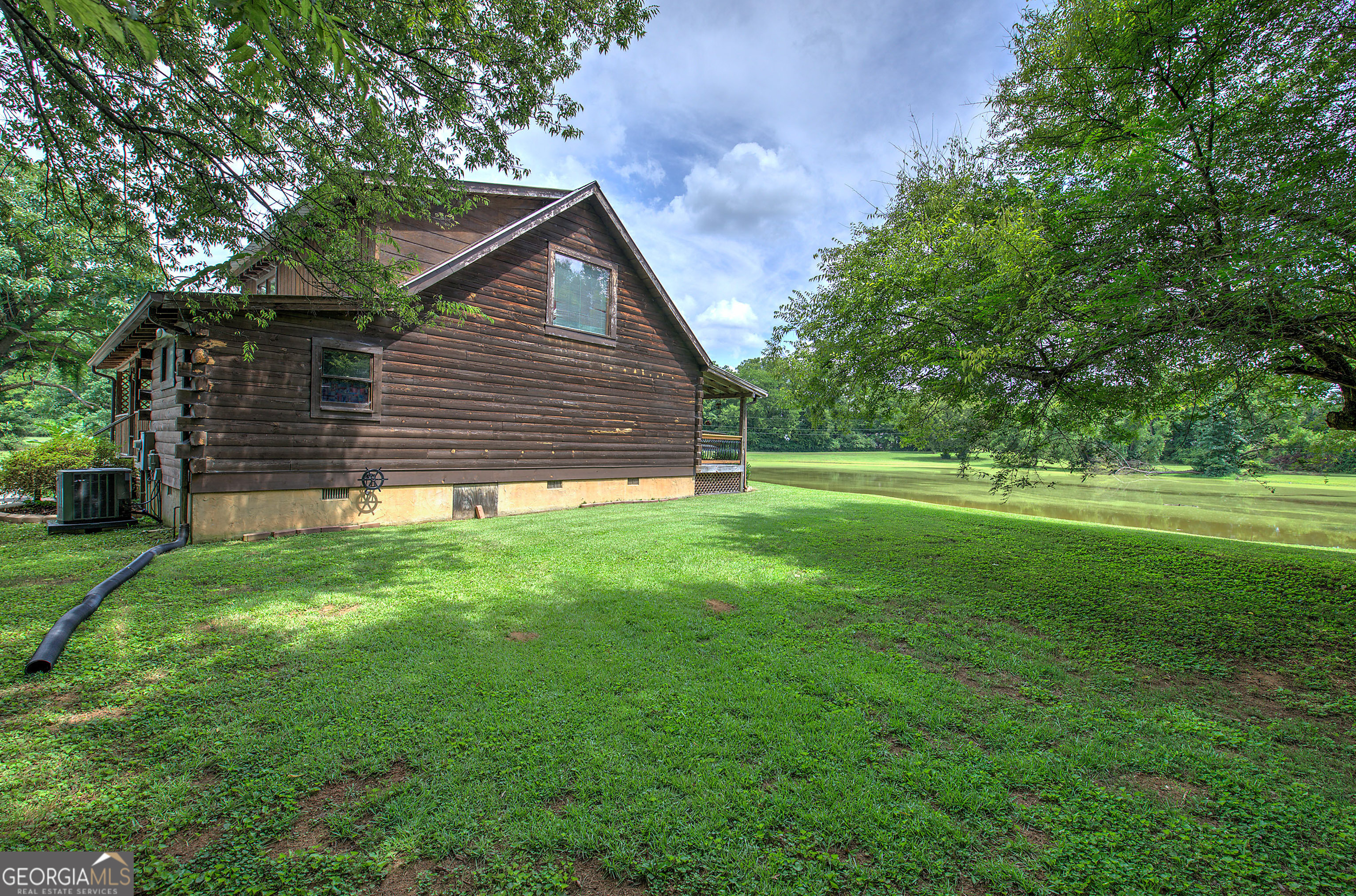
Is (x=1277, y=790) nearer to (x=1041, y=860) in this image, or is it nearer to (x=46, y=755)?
(x=1041, y=860)

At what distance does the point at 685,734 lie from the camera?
113 inches

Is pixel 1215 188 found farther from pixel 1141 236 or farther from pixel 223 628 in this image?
pixel 223 628

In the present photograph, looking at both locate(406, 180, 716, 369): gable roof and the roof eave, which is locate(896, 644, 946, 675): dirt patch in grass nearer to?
locate(406, 180, 716, 369): gable roof

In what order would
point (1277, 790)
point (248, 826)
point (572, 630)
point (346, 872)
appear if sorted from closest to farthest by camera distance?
1. point (346, 872)
2. point (248, 826)
3. point (1277, 790)
4. point (572, 630)

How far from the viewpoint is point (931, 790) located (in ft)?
8.11

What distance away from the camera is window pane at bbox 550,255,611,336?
11.9 m

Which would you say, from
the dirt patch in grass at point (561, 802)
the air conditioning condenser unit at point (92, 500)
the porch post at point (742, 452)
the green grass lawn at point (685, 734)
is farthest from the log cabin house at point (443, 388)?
the dirt patch in grass at point (561, 802)

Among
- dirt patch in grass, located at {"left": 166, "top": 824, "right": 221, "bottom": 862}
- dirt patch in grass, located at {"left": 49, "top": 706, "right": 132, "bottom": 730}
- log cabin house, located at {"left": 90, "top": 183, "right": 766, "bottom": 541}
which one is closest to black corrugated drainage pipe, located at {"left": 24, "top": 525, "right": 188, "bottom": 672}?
dirt patch in grass, located at {"left": 49, "top": 706, "right": 132, "bottom": 730}

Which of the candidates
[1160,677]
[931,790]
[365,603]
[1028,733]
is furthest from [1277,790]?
[365,603]

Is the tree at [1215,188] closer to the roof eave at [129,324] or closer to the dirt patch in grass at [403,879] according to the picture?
the dirt patch in grass at [403,879]

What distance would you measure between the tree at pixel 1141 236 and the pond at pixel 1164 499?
60.5 inches

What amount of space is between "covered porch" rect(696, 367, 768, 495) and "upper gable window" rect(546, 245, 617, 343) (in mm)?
3691

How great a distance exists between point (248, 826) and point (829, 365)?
853 centimetres

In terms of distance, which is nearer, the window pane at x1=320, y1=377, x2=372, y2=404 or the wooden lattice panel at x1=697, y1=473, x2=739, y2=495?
the window pane at x1=320, y1=377, x2=372, y2=404
